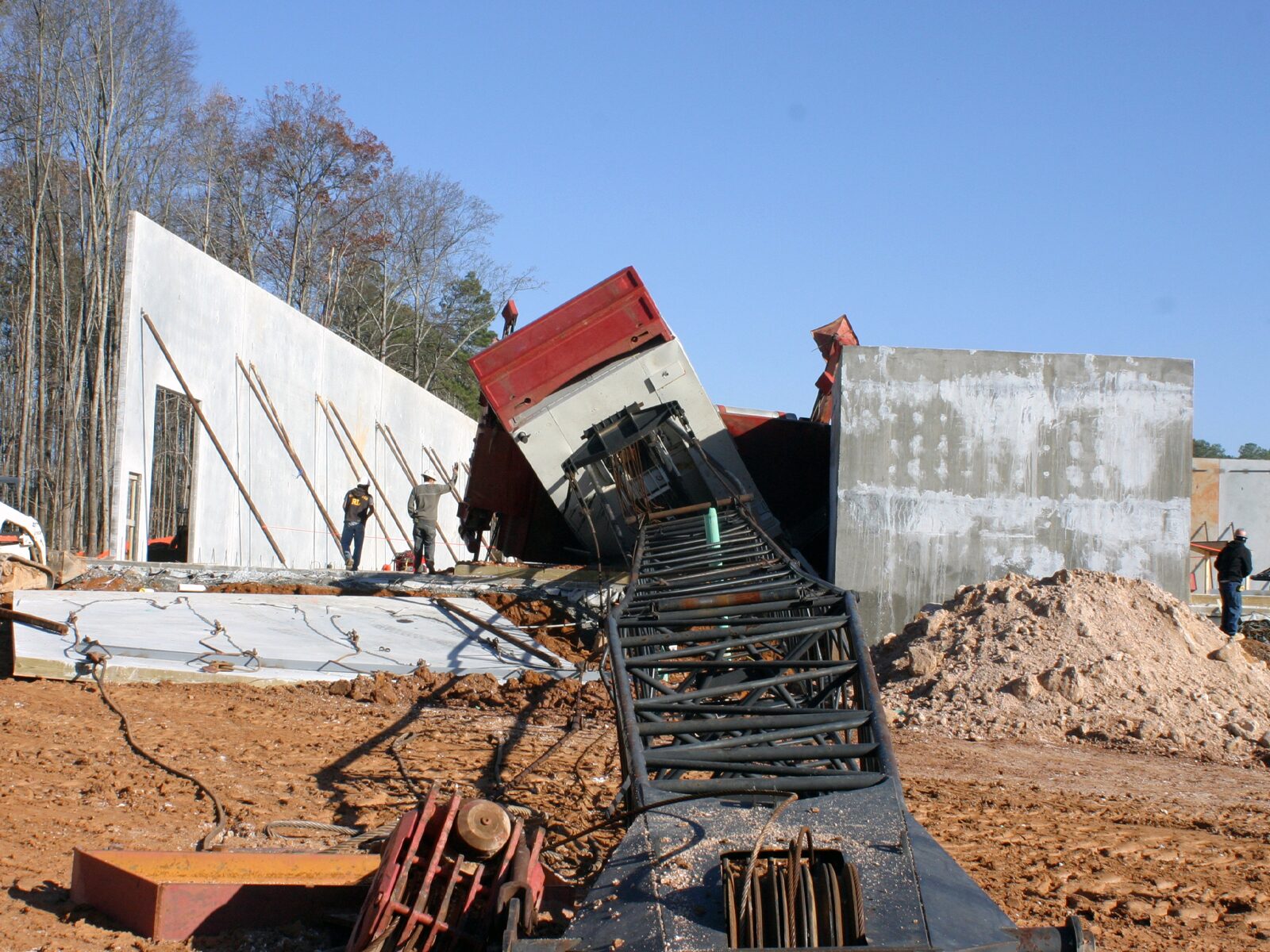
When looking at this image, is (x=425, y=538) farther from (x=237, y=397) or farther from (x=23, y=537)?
(x=23, y=537)

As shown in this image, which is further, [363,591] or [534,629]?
[363,591]

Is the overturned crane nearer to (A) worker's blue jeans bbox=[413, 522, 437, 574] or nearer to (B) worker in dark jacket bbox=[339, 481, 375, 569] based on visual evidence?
(A) worker's blue jeans bbox=[413, 522, 437, 574]

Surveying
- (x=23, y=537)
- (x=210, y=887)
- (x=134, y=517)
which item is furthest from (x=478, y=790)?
(x=134, y=517)

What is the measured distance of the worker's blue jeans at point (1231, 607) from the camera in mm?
14523

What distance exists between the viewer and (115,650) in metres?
9.66

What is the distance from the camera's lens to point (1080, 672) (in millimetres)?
10523

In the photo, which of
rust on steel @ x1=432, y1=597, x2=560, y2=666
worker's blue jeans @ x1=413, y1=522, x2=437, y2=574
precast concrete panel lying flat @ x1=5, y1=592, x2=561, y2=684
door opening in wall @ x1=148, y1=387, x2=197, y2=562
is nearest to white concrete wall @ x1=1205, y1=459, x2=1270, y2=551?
worker's blue jeans @ x1=413, y1=522, x2=437, y2=574

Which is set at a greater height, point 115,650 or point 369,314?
point 369,314

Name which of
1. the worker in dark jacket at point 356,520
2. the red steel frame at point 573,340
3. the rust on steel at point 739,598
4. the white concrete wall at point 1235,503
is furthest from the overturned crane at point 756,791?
the white concrete wall at point 1235,503

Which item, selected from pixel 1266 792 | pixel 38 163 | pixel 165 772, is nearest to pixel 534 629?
pixel 165 772

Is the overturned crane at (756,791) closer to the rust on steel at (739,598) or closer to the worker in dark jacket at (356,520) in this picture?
the rust on steel at (739,598)

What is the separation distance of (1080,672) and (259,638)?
7507 mm

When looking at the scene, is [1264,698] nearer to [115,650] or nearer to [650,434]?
[650,434]

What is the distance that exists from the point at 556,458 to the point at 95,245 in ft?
58.5
